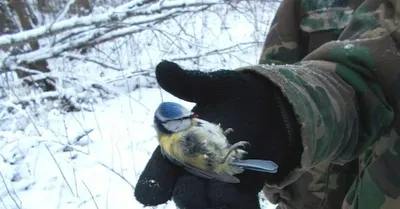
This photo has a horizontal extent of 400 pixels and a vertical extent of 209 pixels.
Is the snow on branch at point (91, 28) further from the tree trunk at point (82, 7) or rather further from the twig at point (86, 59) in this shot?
the tree trunk at point (82, 7)

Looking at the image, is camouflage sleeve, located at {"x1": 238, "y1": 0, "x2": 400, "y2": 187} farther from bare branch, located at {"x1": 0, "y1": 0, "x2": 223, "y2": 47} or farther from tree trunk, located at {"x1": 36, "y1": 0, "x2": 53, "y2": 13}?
tree trunk, located at {"x1": 36, "y1": 0, "x2": 53, "y2": 13}

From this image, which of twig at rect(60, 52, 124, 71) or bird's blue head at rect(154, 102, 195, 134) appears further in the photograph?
twig at rect(60, 52, 124, 71)

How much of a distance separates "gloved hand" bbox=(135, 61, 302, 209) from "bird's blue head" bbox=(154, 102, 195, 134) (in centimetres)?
4

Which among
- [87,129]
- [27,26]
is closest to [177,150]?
[87,129]

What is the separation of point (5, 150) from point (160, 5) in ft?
4.49

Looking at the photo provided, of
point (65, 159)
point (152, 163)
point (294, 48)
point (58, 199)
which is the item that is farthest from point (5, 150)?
point (152, 163)

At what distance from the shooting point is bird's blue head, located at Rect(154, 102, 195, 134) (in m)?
0.55

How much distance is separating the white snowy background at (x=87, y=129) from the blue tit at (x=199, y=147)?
1228 millimetres

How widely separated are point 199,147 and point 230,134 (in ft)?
0.18

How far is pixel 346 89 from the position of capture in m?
0.68

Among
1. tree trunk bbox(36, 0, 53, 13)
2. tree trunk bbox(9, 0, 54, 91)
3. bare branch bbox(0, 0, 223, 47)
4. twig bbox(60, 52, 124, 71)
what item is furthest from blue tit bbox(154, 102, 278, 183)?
tree trunk bbox(36, 0, 53, 13)

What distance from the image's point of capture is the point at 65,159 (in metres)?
2.48

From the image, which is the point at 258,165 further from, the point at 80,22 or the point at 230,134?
the point at 80,22

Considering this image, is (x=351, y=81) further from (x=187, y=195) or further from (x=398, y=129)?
(x=187, y=195)
